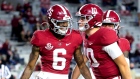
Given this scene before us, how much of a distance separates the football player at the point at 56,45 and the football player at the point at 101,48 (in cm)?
16

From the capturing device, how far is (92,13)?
16.5 ft

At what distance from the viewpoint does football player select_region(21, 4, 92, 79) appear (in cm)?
507

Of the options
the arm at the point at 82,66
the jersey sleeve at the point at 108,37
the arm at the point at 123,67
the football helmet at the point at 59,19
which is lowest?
the arm at the point at 82,66

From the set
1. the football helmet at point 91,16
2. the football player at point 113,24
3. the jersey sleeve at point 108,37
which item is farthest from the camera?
the football player at point 113,24

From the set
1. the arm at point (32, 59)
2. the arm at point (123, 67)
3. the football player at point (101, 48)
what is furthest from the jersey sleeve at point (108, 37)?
the arm at point (32, 59)

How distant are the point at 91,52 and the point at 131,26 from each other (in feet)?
40.1

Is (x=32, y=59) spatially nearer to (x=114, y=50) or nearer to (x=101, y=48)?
(x=101, y=48)

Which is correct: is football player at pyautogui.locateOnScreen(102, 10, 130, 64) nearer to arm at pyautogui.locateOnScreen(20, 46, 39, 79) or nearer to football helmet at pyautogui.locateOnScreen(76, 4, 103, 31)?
football helmet at pyautogui.locateOnScreen(76, 4, 103, 31)

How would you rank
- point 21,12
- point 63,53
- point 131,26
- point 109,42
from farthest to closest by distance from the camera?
point 131,26 < point 21,12 < point 63,53 < point 109,42

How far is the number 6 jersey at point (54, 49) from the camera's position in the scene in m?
5.09

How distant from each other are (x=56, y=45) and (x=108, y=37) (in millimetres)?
613

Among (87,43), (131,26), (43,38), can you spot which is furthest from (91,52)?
(131,26)

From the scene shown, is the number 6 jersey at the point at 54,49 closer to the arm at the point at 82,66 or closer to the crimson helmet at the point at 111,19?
the arm at the point at 82,66

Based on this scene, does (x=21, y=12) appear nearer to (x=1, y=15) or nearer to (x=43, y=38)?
(x=1, y=15)
